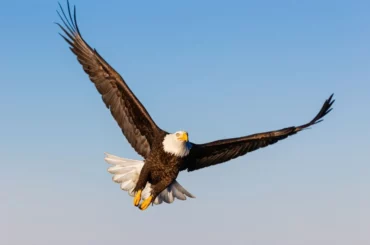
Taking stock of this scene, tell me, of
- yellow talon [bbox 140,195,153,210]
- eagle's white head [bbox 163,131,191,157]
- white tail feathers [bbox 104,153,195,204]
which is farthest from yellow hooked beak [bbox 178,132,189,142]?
white tail feathers [bbox 104,153,195,204]

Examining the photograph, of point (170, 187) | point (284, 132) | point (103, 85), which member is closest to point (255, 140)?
point (284, 132)

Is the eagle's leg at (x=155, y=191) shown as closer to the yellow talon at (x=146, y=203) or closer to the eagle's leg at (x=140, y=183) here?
the yellow talon at (x=146, y=203)

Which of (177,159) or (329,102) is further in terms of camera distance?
(329,102)

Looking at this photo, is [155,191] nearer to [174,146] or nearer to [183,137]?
[174,146]

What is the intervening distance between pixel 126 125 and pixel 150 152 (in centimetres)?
72

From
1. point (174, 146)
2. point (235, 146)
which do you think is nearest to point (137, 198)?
point (174, 146)

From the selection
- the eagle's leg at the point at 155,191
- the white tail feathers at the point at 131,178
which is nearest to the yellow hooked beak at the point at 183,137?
the eagle's leg at the point at 155,191

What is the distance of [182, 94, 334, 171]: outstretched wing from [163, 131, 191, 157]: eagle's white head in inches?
33.0

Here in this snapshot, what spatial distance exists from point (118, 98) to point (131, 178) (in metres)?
1.52

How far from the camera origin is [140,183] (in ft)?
54.7

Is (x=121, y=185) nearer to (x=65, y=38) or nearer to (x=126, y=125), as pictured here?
(x=126, y=125)

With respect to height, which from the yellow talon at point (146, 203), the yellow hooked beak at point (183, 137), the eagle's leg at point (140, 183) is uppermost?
the yellow hooked beak at point (183, 137)

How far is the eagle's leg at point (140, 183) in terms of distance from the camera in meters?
16.6

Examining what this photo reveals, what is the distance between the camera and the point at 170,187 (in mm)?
17469
